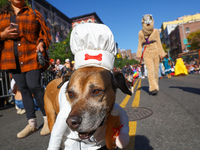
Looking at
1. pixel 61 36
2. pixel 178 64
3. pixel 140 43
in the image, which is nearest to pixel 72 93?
pixel 140 43

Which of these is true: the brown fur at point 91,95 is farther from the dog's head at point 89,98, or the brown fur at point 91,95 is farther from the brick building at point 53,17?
the brick building at point 53,17

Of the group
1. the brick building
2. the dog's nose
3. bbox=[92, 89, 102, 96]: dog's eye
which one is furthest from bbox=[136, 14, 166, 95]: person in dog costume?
the brick building

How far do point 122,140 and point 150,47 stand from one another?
15.0ft

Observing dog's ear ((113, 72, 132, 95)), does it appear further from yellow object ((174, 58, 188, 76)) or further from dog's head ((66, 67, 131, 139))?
yellow object ((174, 58, 188, 76))

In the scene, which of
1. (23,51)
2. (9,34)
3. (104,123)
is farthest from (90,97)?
(9,34)

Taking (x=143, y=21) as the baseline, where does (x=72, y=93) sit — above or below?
below

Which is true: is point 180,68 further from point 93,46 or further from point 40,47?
point 93,46

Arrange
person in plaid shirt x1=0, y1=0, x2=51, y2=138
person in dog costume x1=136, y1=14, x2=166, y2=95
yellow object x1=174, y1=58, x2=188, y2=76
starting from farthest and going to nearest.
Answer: yellow object x1=174, y1=58, x2=188, y2=76 < person in dog costume x1=136, y1=14, x2=166, y2=95 < person in plaid shirt x1=0, y1=0, x2=51, y2=138

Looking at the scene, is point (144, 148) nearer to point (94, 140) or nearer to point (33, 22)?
point (94, 140)

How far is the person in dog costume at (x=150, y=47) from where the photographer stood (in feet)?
17.9

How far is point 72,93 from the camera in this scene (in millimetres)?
1549

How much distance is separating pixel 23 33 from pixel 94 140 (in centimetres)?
237

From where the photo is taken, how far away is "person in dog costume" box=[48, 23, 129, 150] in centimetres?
155

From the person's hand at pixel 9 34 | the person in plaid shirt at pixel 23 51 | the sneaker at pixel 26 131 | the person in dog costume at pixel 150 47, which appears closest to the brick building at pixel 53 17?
the person in dog costume at pixel 150 47
